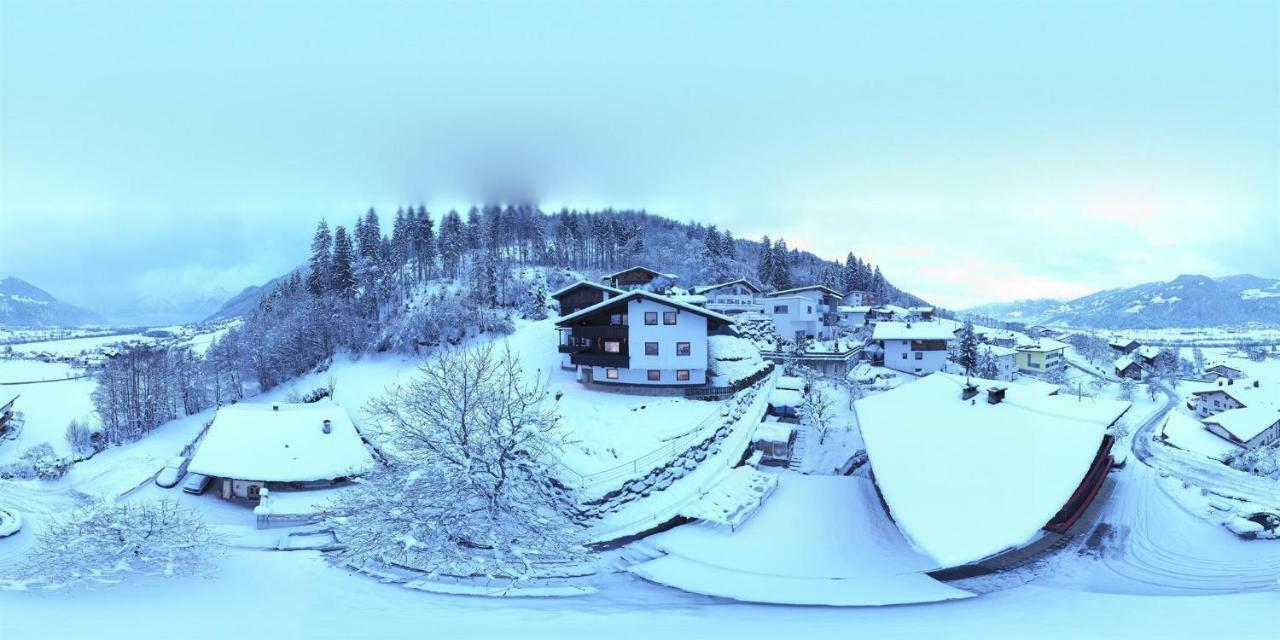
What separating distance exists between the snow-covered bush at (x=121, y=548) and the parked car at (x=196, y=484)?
1436 centimetres

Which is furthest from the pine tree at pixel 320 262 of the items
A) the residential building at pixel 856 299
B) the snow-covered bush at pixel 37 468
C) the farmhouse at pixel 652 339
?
the residential building at pixel 856 299

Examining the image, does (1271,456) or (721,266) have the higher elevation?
(721,266)

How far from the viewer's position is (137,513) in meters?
13.5

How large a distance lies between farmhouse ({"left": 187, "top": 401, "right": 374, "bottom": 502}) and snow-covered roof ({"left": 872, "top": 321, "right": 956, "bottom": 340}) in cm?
4604

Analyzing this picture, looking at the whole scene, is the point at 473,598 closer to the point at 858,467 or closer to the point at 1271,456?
the point at 858,467

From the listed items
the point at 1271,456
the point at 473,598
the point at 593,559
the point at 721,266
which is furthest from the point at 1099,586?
the point at 721,266

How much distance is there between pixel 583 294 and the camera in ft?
168

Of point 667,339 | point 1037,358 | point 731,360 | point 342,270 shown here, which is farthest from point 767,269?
point 342,270

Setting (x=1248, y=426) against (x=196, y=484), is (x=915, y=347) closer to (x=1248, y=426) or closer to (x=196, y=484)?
(x=1248, y=426)

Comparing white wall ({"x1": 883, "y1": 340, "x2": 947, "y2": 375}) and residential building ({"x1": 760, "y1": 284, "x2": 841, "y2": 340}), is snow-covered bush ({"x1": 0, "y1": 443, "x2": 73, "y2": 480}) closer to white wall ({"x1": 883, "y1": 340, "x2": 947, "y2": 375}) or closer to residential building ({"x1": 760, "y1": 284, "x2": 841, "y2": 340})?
residential building ({"x1": 760, "y1": 284, "x2": 841, "y2": 340})

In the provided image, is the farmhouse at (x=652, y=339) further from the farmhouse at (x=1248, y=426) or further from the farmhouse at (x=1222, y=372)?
the farmhouse at (x=1222, y=372)

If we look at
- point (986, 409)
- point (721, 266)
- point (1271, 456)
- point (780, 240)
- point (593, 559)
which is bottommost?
point (1271, 456)

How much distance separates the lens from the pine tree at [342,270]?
58.9 m

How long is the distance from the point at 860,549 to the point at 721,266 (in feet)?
254
